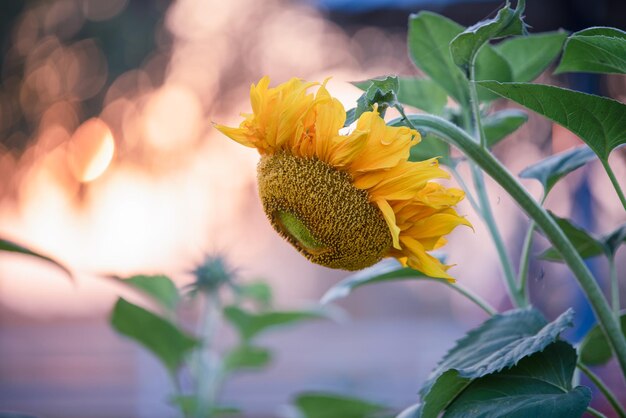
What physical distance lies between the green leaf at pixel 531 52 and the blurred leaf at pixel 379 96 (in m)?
0.17

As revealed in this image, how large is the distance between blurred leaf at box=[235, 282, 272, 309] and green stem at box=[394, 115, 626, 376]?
1.74 ft

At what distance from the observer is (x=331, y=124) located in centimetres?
35

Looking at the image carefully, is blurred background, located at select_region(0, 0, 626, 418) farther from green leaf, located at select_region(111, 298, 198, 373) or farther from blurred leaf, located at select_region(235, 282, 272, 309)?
green leaf, located at select_region(111, 298, 198, 373)

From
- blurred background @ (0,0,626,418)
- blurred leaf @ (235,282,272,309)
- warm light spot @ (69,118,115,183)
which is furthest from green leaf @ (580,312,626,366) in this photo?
warm light spot @ (69,118,115,183)

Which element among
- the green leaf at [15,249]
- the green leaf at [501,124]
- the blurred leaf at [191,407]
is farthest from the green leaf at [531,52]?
the blurred leaf at [191,407]

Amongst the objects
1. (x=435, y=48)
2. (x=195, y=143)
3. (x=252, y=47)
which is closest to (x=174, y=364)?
(x=435, y=48)

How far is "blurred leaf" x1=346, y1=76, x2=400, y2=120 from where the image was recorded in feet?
1.09

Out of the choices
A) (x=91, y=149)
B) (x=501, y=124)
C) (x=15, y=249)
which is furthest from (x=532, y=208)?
(x=91, y=149)

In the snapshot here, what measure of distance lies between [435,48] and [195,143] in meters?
2.09

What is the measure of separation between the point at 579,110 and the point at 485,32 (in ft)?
0.18

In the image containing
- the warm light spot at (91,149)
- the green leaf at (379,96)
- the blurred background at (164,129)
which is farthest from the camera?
the warm light spot at (91,149)

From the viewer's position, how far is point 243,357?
2.62 ft

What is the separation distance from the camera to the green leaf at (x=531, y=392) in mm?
349

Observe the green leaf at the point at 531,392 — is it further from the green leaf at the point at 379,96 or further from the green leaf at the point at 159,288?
the green leaf at the point at 159,288
